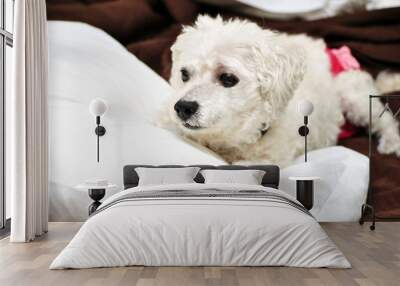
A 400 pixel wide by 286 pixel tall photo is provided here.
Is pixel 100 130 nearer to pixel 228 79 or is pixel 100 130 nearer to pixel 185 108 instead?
pixel 185 108

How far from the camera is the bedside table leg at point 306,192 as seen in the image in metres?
7.06

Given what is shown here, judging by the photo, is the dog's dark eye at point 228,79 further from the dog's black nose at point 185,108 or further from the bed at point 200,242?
the bed at point 200,242

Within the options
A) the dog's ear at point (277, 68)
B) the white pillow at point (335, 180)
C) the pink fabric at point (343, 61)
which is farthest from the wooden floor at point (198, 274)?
the pink fabric at point (343, 61)

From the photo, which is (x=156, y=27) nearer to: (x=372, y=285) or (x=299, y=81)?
(x=299, y=81)

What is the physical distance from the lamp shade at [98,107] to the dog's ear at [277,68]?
1.88m

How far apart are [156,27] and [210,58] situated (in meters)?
0.82

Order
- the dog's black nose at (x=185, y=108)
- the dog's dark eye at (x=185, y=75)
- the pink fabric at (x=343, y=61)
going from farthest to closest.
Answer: the pink fabric at (x=343, y=61) → the dog's dark eye at (x=185, y=75) → the dog's black nose at (x=185, y=108)

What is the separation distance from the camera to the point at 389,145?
7.37 metres

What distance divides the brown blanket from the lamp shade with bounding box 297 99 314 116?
2.20ft

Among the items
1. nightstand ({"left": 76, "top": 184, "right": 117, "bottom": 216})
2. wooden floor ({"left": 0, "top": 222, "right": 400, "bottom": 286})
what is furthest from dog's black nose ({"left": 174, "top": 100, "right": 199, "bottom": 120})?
wooden floor ({"left": 0, "top": 222, "right": 400, "bottom": 286})

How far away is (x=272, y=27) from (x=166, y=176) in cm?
230

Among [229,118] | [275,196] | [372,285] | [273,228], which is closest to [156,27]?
[229,118]

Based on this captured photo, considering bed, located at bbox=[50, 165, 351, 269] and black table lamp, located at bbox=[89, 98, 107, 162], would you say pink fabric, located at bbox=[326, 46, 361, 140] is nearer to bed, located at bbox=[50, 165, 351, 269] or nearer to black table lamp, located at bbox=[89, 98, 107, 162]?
black table lamp, located at bbox=[89, 98, 107, 162]

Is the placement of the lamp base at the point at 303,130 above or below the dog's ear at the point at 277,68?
below
